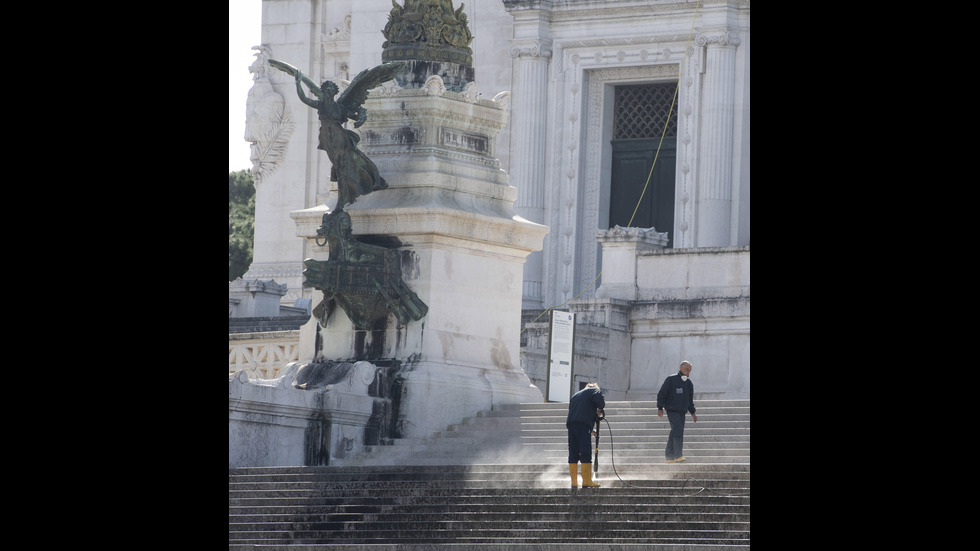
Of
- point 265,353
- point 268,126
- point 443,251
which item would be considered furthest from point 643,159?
point 443,251

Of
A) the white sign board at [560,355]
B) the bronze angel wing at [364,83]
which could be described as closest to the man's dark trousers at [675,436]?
the white sign board at [560,355]

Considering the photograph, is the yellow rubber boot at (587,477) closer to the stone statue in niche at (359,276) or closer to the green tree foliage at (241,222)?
the stone statue in niche at (359,276)

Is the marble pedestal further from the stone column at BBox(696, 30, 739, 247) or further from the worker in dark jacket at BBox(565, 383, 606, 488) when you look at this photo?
the stone column at BBox(696, 30, 739, 247)

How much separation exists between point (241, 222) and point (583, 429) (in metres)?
39.3

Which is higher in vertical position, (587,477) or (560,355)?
(560,355)

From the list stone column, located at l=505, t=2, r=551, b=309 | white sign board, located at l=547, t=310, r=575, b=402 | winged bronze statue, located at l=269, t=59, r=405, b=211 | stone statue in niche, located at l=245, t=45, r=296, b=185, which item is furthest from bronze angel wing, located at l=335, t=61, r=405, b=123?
stone statue in niche, located at l=245, t=45, r=296, b=185

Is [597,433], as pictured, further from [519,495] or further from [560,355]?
[560,355]

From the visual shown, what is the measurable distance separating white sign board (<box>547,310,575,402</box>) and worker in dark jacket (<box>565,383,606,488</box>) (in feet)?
16.5

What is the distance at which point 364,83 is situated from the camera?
21.0 meters

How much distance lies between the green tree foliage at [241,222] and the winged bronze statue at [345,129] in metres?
25.3

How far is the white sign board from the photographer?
21109mm

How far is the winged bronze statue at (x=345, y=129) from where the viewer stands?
818 inches
